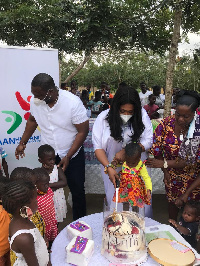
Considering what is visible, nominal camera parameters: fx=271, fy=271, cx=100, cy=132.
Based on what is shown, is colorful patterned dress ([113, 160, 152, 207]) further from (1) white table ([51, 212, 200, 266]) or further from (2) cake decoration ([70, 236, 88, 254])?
(2) cake decoration ([70, 236, 88, 254])

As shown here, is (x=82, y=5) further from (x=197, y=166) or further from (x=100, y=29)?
(x=197, y=166)

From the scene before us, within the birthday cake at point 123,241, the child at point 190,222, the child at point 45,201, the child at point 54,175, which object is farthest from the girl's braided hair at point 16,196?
the child at point 190,222

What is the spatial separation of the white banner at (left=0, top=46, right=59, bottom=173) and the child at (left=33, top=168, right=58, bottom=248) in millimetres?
1460

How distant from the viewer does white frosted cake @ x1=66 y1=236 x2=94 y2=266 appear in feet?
5.29

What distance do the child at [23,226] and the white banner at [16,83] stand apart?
212 centimetres

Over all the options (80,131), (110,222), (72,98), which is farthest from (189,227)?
(72,98)

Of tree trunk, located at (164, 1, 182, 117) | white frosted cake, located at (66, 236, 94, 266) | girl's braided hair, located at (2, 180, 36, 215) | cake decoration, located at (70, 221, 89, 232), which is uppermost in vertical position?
tree trunk, located at (164, 1, 182, 117)

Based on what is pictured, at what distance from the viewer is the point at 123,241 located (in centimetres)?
159

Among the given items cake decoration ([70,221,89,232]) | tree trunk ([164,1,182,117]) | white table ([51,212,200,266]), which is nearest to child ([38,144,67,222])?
white table ([51,212,200,266])

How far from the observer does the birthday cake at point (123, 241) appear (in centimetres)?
161

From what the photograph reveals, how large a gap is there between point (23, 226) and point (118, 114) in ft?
4.08

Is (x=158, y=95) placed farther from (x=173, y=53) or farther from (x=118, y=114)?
(x=118, y=114)

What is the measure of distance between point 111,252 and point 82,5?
6.02 meters

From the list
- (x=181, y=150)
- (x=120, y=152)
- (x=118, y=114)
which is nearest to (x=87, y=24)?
(x=118, y=114)
